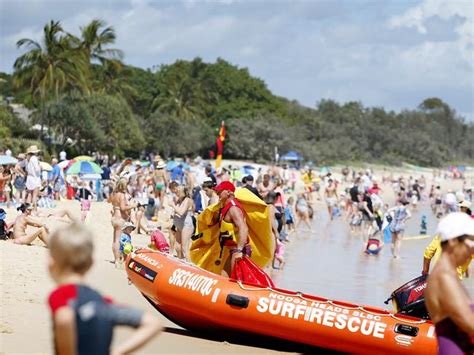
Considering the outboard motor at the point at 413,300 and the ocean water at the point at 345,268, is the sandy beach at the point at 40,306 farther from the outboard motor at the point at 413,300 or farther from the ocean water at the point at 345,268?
the outboard motor at the point at 413,300

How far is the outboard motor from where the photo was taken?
292 inches

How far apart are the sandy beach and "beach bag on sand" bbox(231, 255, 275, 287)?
59cm

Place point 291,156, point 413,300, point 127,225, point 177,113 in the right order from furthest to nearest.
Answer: point 177,113 < point 291,156 < point 127,225 < point 413,300

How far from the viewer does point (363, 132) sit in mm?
84188

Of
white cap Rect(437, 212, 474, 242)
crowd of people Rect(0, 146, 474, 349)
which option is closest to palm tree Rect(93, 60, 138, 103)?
crowd of people Rect(0, 146, 474, 349)

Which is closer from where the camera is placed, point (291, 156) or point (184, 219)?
point (184, 219)

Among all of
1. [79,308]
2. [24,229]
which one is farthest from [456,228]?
[24,229]

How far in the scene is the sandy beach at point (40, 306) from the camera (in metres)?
7.25

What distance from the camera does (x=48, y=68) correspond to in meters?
38.7

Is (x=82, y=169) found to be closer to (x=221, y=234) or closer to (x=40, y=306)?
(x=40, y=306)

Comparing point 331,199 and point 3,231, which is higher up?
point 3,231

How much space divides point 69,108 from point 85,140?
6.25 ft

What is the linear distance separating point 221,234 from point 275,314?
56.8 inches

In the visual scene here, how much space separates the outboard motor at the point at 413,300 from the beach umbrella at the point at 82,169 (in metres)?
14.9
